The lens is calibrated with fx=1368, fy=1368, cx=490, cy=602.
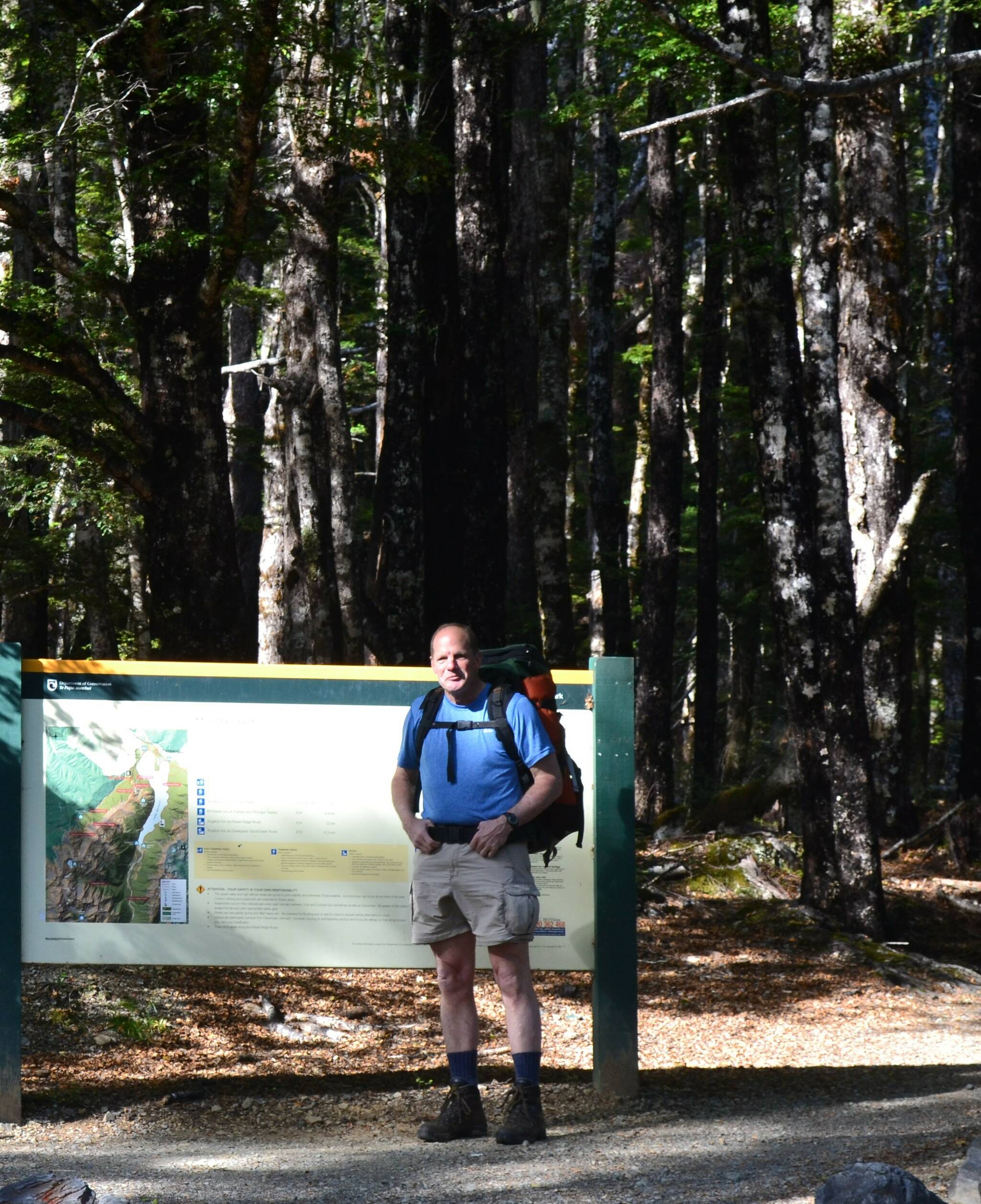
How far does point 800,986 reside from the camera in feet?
33.1

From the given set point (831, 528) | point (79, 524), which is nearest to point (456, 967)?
point (831, 528)

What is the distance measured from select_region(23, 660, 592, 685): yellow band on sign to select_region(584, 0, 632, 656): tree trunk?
12.8 metres

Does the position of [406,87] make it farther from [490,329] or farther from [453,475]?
[453,475]

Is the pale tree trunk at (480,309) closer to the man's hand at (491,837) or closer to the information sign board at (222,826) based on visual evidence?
the information sign board at (222,826)

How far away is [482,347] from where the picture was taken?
38.8ft

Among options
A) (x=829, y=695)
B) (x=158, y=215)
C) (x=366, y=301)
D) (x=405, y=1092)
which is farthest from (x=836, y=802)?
(x=366, y=301)

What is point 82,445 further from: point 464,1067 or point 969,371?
point 969,371

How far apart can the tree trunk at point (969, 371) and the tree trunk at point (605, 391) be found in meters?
4.78

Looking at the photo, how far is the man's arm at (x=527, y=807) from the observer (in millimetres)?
5387

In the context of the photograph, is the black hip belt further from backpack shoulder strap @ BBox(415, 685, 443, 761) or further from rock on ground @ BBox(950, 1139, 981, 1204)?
rock on ground @ BBox(950, 1139, 981, 1204)

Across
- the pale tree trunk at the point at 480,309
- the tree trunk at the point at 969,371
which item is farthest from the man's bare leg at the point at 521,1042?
the tree trunk at the point at 969,371

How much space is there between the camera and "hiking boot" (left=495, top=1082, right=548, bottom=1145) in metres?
5.46

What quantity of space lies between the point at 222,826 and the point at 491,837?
4.89 ft

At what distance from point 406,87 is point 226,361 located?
2165cm
